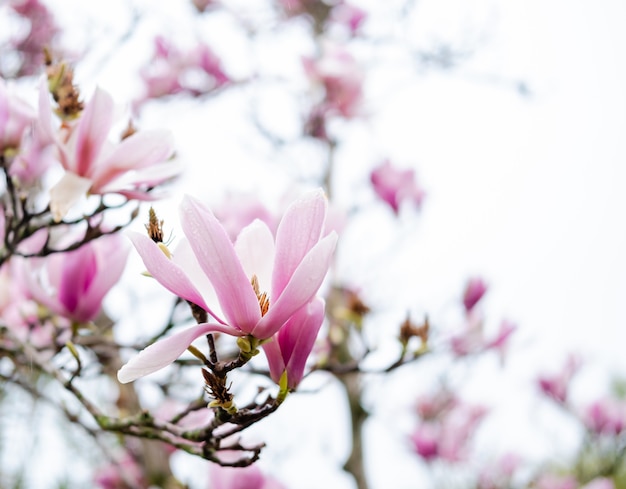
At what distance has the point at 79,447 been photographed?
329cm

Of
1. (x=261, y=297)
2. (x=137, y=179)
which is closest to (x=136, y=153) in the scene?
(x=137, y=179)

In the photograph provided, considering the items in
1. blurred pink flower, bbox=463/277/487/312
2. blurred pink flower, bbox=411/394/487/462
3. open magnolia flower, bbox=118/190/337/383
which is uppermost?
open magnolia flower, bbox=118/190/337/383

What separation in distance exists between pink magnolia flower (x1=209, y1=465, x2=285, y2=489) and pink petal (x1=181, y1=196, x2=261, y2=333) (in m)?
0.73

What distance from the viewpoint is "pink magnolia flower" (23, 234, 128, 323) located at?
3.23 ft

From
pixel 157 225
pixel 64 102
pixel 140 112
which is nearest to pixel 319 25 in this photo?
pixel 140 112

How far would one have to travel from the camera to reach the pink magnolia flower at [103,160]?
86 centimetres

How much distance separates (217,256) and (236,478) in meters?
0.78

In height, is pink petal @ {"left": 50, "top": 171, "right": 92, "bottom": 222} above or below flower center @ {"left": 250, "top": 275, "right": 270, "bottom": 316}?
below

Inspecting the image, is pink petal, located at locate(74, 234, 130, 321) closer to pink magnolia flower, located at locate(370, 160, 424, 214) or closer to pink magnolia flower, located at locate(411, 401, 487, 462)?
pink magnolia flower, located at locate(370, 160, 424, 214)

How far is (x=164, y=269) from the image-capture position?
57 cm

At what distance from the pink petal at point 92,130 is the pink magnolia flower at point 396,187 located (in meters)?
1.66

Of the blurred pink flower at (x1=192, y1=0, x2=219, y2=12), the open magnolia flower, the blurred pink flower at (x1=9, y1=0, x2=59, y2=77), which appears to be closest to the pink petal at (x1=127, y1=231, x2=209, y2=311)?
the open magnolia flower

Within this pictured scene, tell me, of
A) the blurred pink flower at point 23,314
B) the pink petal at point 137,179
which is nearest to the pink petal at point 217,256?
the pink petal at point 137,179

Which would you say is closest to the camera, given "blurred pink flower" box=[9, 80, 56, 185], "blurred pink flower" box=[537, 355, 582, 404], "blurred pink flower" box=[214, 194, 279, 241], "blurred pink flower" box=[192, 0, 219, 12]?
"blurred pink flower" box=[9, 80, 56, 185]
